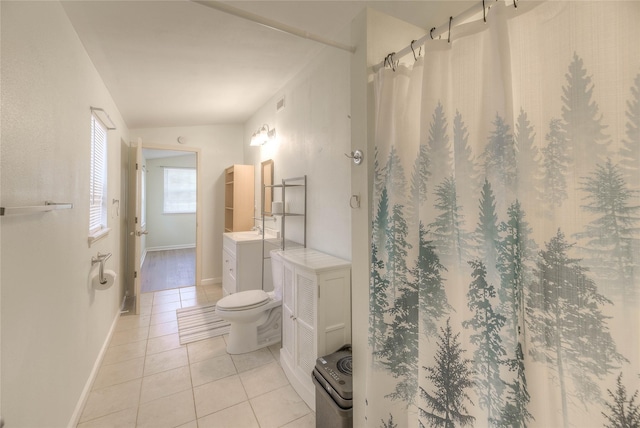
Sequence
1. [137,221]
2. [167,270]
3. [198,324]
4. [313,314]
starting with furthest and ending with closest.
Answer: [167,270]
[137,221]
[198,324]
[313,314]

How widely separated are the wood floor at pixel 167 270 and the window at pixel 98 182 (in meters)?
1.98

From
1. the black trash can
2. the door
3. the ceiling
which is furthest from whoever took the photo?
the door

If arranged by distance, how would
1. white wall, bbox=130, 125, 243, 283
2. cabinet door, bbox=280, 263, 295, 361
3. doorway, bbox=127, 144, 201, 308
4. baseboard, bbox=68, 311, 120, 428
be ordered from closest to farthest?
1. baseboard, bbox=68, 311, 120, 428
2. cabinet door, bbox=280, 263, 295, 361
3. white wall, bbox=130, 125, 243, 283
4. doorway, bbox=127, 144, 201, 308

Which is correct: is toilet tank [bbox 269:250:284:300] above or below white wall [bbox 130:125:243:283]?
below

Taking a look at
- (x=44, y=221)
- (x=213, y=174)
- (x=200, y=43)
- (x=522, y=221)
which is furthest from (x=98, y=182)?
(x=522, y=221)

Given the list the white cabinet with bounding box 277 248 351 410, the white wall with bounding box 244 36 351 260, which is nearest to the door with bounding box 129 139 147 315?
the white wall with bounding box 244 36 351 260

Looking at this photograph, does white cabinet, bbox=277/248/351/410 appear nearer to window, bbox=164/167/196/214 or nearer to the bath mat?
the bath mat

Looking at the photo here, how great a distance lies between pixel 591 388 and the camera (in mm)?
624

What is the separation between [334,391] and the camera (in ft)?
4.49

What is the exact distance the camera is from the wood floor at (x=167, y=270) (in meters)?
4.10

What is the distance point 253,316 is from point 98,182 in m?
1.71

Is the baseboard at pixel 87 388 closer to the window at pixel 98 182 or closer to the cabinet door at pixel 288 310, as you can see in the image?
the window at pixel 98 182

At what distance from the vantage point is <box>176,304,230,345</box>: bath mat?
2.55 metres

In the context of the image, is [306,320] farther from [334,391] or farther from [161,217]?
[161,217]
